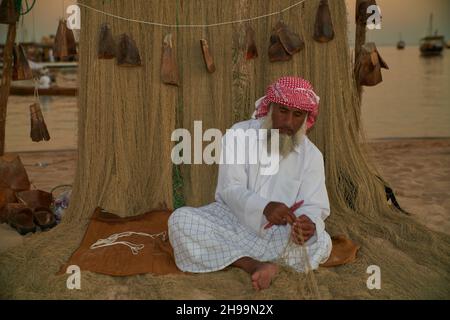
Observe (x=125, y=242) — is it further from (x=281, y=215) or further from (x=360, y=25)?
(x=360, y=25)

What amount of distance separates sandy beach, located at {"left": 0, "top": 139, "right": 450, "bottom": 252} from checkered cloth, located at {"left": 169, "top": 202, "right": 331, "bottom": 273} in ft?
4.50

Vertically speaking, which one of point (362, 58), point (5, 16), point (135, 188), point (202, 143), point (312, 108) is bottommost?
point (135, 188)

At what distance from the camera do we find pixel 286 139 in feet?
10.0

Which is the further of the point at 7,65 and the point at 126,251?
the point at 7,65

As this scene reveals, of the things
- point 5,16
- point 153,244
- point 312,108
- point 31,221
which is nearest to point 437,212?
point 312,108

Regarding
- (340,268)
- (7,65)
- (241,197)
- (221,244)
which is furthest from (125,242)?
(7,65)

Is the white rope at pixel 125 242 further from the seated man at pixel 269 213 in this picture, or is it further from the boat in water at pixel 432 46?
the boat in water at pixel 432 46

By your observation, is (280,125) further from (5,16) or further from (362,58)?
(5,16)

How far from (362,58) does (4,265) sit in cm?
292

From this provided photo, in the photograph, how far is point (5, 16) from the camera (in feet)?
13.4

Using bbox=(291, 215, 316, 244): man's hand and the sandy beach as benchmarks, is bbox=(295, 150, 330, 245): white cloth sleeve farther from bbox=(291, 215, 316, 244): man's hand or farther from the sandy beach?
the sandy beach

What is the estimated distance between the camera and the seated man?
2.84 metres

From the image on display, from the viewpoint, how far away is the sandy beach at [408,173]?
413 centimetres

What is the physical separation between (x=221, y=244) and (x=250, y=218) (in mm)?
215
